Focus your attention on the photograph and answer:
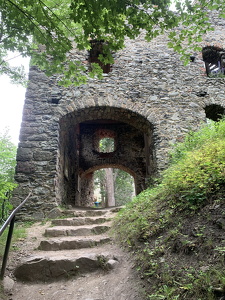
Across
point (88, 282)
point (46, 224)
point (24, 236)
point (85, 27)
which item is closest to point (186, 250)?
point (88, 282)

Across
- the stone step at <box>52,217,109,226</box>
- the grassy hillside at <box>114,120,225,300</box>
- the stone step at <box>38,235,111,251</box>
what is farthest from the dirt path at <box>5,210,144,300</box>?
the stone step at <box>52,217,109,226</box>

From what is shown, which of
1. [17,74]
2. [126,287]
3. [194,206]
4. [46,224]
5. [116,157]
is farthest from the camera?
[116,157]

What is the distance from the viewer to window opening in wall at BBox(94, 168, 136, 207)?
13547 millimetres

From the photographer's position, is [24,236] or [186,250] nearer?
[186,250]

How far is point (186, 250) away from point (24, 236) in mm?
2949

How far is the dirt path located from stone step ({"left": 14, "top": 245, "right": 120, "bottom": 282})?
5cm

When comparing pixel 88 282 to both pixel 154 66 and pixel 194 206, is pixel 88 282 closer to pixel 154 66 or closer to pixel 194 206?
pixel 194 206

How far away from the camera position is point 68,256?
3.04 meters

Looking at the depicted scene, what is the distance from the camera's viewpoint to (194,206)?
2510 mm

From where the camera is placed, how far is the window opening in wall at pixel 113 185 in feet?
44.4

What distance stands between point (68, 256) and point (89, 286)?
62 cm

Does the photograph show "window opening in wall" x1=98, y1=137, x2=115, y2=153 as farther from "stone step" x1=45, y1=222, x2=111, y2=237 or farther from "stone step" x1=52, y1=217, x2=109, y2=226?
"stone step" x1=45, y1=222, x2=111, y2=237

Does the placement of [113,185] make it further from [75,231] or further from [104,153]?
[75,231]

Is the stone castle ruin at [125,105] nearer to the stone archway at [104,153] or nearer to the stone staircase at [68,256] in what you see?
the stone staircase at [68,256]
